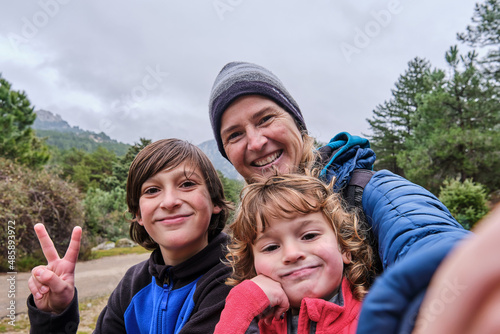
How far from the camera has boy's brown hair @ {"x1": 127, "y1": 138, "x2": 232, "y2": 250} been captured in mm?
1993

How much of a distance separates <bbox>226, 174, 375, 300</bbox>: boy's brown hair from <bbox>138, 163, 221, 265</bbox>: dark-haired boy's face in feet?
1.36

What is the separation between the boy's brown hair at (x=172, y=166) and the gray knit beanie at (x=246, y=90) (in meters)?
0.23

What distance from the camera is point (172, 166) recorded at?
1.98m

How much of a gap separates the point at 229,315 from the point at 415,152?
18363mm

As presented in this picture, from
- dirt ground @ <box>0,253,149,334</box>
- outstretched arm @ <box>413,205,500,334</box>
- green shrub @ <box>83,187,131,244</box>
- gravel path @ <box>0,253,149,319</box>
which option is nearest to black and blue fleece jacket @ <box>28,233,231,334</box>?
outstretched arm @ <box>413,205,500,334</box>

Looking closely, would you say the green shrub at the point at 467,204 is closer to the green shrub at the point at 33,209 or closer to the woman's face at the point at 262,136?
the woman's face at the point at 262,136

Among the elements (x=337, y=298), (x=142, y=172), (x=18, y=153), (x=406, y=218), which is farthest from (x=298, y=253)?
(x=18, y=153)

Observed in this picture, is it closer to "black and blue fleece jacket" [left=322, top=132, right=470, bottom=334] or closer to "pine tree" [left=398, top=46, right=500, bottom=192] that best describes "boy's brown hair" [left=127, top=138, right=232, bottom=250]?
"black and blue fleece jacket" [left=322, top=132, right=470, bottom=334]

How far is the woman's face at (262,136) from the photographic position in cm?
187

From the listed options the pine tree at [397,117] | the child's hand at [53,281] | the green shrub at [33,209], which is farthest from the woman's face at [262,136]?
the pine tree at [397,117]

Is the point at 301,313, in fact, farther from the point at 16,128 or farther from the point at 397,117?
the point at 397,117

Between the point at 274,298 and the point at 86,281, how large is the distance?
23.6ft

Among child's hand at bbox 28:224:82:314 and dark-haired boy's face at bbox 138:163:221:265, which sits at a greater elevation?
dark-haired boy's face at bbox 138:163:221:265

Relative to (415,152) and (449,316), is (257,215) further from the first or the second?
(415,152)
